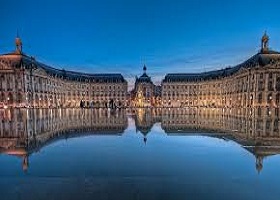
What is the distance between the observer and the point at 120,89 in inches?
5684

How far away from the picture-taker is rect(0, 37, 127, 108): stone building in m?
83.8

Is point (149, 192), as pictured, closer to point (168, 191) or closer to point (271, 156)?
point (168, 191)

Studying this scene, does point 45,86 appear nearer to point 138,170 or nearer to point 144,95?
point 144,95

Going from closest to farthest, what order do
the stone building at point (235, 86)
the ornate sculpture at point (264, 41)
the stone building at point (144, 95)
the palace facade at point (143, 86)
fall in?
the stone building at point (235, 86)
the palace facade at point (143, 86)
the ornate sculpture at point (264, 41)
the stone building at point (144, 95)

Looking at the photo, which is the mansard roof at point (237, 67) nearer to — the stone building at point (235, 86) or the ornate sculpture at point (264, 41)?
the stone building at point (235, 86)

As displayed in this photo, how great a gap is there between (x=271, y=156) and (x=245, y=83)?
83.5 m

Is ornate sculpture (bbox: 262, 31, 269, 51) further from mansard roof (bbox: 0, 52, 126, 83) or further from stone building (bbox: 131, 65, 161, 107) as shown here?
mansard roof (bbox: 0, 52, 126, 83)

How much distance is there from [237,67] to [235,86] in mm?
12041

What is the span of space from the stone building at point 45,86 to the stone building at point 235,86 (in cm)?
3131

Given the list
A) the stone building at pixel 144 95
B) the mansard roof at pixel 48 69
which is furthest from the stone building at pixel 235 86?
the mansard roof at pixel 48 69

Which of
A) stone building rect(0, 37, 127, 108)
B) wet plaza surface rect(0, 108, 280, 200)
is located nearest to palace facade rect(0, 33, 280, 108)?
stone building rect(0, 37, 127, 108)

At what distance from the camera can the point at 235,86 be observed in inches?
3947

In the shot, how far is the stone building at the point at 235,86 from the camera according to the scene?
252ft

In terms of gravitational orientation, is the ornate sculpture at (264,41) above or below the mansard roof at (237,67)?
above
